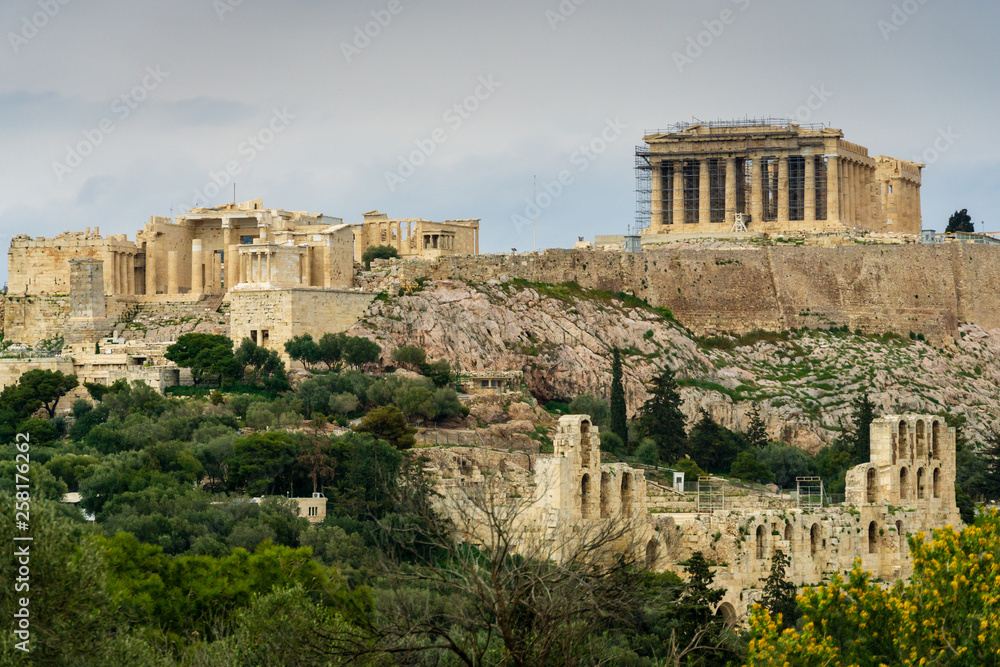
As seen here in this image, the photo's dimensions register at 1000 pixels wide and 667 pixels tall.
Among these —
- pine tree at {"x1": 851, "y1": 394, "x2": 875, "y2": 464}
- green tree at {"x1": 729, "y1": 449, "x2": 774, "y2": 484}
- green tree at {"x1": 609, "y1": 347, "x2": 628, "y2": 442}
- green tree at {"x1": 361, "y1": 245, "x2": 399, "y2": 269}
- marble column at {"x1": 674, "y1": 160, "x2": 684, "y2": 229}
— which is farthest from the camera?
marble column at {"x1": 674, "y1": 160, "x2": 684, "y2": 229}

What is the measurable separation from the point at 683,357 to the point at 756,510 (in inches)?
1426

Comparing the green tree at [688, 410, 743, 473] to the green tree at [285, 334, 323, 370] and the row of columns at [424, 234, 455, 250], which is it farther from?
the row of columns at [424, 234, 455, 250]

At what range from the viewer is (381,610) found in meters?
37.9


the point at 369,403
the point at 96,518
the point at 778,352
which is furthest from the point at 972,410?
the point at 96,518

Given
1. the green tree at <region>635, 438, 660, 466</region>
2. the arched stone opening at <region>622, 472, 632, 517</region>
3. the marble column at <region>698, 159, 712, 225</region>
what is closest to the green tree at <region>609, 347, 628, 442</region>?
the green tree at <region>635, 438, 660, 466</region>

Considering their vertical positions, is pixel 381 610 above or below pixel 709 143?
below

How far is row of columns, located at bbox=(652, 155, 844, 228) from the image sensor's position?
108 metres

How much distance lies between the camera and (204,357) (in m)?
77.3

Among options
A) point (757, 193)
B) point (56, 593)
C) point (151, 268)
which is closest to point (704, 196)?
point (757, 193)

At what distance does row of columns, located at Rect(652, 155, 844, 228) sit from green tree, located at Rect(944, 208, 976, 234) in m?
9.07

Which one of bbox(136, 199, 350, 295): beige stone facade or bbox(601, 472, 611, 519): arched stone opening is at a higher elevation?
bbox(136, 199, 350, 295): beige stone facade

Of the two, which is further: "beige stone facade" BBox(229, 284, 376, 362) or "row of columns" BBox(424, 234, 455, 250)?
"row of columns" BBox(424, 234, 455, 250)

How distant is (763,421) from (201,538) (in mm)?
38516

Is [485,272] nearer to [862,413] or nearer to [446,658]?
[862,413]
